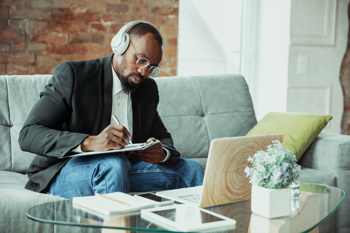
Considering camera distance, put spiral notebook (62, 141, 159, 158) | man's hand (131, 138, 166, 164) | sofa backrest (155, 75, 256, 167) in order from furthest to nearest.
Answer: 1. sofa backrest (155, 75, 256, 167)
2. man's hand (131, 138, 166, 164)
3. spiral notebook (62, 141, 159, 158)

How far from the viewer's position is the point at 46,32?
3.15 meters

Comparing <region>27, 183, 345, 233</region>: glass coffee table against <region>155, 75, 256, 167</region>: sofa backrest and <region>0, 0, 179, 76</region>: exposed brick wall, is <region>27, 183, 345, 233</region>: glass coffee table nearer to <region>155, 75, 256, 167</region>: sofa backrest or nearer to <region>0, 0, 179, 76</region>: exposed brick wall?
<region>155, 75, 256, 167</region>: sofa backrest

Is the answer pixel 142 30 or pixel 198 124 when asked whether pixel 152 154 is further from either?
pixel 198 124

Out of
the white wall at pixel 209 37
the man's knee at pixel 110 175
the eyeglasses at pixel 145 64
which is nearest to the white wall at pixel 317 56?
the white wall at pixel 209 37

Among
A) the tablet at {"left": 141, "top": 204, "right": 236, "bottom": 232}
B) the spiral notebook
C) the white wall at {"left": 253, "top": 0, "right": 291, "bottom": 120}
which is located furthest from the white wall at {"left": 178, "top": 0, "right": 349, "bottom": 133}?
the tablet at {"left": 141, "top": 204, "right": 236, "bottom": 232}

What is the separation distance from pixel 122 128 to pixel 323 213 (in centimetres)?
71

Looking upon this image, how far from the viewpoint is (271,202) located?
4.62 feet

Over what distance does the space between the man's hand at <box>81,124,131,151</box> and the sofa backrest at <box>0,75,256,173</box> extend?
2.58 ft

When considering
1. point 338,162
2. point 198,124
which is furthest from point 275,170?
point 198,124

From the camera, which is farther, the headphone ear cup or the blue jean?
the headphone ear cup

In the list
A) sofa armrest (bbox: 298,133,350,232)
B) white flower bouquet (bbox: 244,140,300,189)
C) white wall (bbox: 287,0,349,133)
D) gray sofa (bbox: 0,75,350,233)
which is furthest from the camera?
white wall (bbox: 287,0,349,133)

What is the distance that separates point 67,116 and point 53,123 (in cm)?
8

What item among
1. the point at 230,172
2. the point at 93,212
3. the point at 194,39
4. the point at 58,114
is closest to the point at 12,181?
the point at 58,114

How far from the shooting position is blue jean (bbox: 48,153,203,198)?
165 cm
